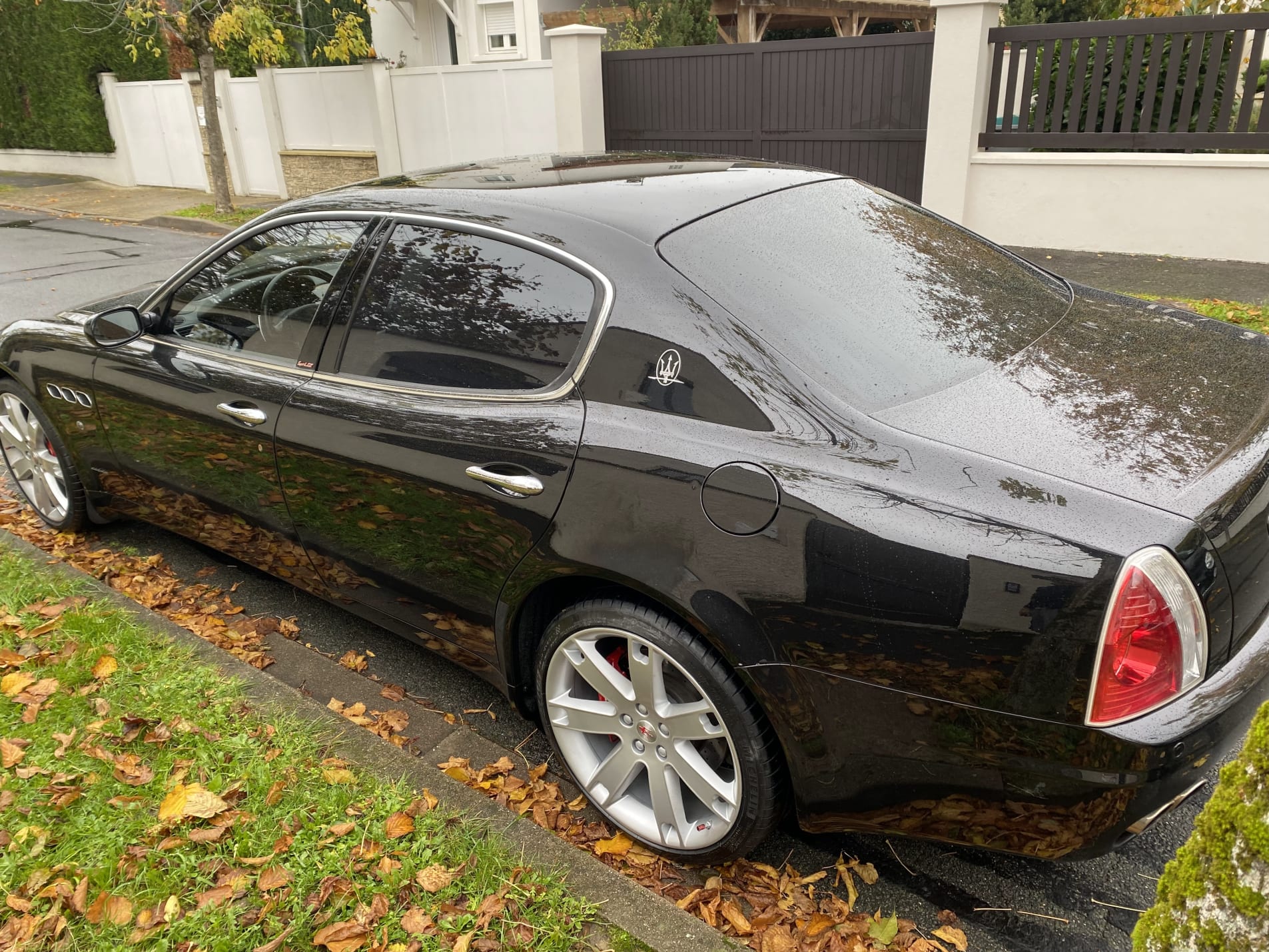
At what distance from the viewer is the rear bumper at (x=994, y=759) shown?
71.4 inches

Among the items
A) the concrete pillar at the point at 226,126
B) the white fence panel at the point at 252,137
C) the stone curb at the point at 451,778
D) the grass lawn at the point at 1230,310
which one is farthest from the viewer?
the concrete pillar at the point at 226,126

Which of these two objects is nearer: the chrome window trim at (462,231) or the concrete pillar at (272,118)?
the chrome window trim at (462,231)

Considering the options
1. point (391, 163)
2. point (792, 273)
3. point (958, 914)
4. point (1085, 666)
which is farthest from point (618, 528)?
point (391, 163)

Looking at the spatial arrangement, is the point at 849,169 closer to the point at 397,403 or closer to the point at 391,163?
the point at 391,163

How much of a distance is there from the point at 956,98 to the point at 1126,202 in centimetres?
195

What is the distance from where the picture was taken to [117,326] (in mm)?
3582

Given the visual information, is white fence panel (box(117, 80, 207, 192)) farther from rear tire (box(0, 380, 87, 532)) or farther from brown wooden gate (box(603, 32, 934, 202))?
rear tire (box(0, 380, 87, 532))

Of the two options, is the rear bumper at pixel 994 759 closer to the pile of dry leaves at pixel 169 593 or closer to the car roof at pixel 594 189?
the car roof at pixel 594 189

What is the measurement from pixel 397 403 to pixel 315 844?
123 cm

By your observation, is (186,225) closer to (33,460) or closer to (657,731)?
(33,460)

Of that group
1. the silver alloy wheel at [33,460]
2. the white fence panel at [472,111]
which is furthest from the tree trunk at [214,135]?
the silver alloy wheel at [33,460]

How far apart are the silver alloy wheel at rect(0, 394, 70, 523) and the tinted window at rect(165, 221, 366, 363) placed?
1.18 metres

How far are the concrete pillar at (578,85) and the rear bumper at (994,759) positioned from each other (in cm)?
1103

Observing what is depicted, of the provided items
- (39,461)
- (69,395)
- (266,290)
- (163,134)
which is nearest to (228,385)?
(266,290)
